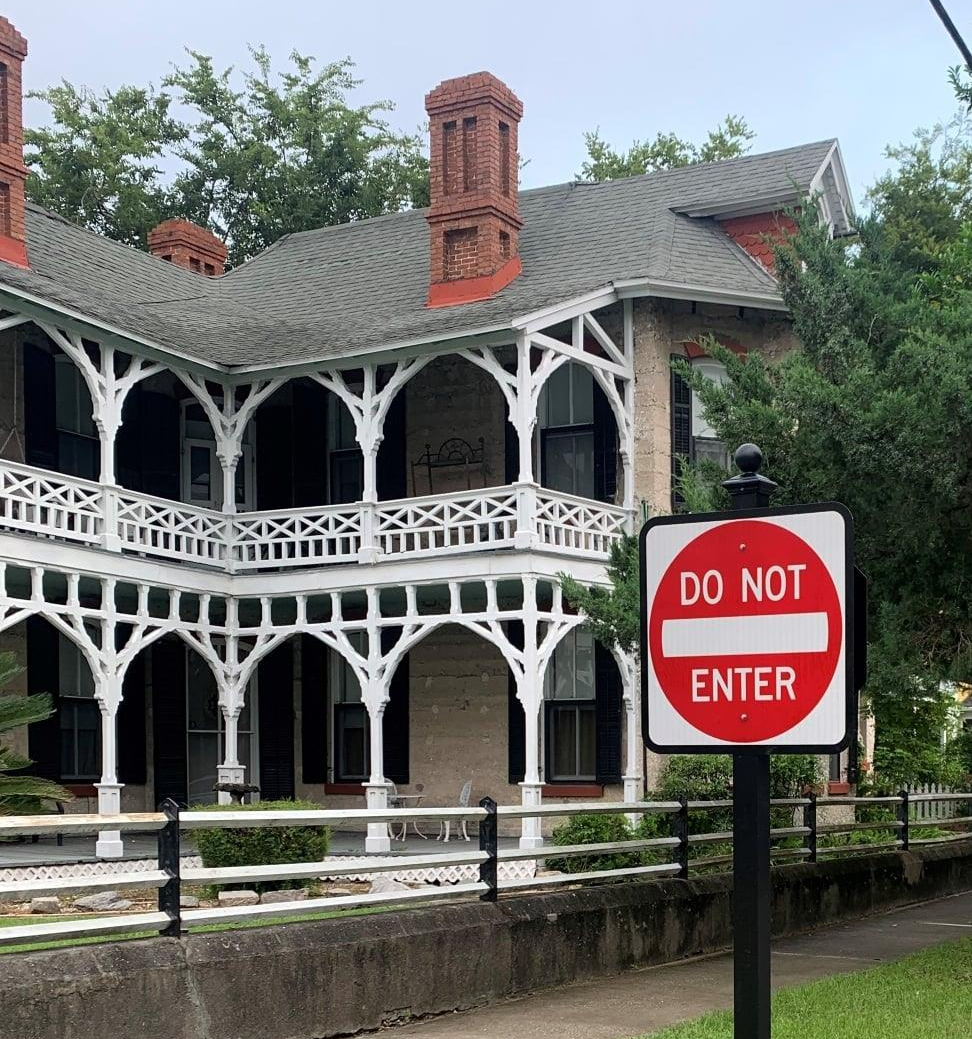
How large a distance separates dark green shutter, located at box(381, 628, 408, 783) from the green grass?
1234 cm

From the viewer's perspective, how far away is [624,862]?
14078 mm

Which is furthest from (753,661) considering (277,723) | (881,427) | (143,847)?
(277,723)

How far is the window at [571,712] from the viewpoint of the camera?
21875 millimetres

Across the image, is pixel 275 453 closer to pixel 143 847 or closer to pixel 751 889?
pixel 143 847

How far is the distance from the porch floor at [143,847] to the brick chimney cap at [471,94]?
1015cm

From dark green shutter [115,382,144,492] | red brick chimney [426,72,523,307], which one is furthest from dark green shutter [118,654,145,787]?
red brick chimney [426,72,523,307]

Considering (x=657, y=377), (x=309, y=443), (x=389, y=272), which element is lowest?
(x=309, y=443)

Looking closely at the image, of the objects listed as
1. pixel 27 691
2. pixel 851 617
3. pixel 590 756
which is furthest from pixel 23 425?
pixel 851 617

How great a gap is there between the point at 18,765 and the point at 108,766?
3189mm

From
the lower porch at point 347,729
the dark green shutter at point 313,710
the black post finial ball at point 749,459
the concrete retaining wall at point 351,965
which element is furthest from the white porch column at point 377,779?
the black post finial ball at point 749,459

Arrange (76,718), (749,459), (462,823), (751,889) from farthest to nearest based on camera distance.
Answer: (76,718)
(462,823)
(749,459)
(751,889)

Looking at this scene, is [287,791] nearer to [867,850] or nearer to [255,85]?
[867,850]

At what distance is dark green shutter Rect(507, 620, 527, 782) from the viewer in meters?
22.1

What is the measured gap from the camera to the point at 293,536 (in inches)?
845
